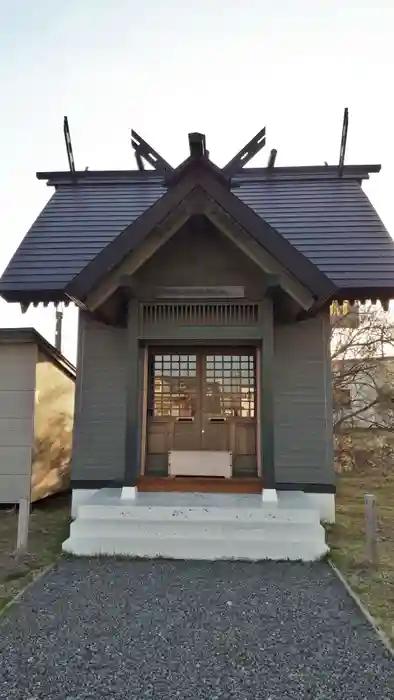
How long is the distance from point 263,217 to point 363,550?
19.8 ft

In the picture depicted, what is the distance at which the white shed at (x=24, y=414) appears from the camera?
810 cm

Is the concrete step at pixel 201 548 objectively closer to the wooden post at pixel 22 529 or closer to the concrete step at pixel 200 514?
the concrete step at pixel 200 514

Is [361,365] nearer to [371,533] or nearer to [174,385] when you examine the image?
[174,385]

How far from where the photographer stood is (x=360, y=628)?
12.3ft

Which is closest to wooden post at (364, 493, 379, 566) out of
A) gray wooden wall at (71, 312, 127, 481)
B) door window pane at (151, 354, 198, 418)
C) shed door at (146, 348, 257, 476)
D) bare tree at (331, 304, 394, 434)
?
shed door at (146, 348, 257, 476)

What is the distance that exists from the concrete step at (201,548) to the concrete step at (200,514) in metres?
0.22

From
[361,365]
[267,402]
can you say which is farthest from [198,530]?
[361,365]

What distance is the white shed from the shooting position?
26.6ft

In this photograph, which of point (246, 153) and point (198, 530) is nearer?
point (198, 530)

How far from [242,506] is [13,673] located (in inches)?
132

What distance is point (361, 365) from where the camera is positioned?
42.4 ft

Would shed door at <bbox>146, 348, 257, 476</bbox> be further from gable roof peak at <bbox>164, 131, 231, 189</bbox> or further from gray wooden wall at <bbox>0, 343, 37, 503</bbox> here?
gable roof peak at <bbox>164, 131, 231, 189</bbox>

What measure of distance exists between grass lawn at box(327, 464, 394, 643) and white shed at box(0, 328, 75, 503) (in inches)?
193

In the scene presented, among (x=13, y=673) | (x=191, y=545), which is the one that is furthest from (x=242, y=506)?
(x=13, y=673)
